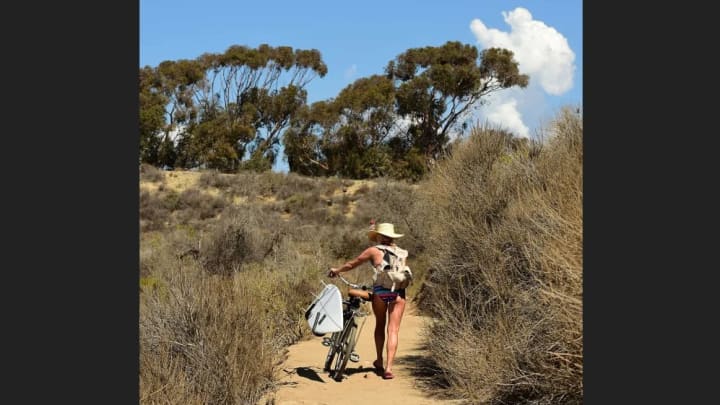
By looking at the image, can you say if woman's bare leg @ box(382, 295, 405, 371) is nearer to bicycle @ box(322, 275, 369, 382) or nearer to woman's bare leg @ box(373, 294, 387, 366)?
woman's bare leg @ box(373, 294, 387, 366)

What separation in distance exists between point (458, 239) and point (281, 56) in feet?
144

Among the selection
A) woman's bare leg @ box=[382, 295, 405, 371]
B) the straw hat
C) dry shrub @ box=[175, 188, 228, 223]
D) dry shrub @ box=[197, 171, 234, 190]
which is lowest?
woman's bare leg @ box=[382, 295, 405, 371]

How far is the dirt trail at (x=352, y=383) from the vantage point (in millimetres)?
7980

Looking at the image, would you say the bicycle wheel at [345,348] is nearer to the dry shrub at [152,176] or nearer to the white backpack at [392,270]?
the white backpack at [392,270]

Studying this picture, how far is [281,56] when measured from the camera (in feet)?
169

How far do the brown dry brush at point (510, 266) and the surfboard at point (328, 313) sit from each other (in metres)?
1.32

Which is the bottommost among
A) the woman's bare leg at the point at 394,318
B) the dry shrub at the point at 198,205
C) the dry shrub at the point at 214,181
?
the woman's bare leg at the point at 394,318

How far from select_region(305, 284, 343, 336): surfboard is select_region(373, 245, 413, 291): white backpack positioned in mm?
557

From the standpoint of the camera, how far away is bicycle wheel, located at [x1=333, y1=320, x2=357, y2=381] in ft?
27.9

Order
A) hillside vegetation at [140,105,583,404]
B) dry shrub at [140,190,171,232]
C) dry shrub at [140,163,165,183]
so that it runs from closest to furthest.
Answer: hillside vegetation at [140,105,583,404], dry shrub at [140,190,171,232], dry shrub at [140,163,165,183]

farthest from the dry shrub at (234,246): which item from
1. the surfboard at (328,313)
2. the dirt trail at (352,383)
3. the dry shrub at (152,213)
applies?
the dry shrub at (152,213)

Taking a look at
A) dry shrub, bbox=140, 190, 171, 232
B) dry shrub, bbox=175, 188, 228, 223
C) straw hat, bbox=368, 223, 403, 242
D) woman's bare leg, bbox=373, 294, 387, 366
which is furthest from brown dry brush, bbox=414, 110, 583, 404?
dry shrub, bbox=175, 188, 228, 223

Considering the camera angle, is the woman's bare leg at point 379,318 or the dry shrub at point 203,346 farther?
the woman's bare leg at point 379,318

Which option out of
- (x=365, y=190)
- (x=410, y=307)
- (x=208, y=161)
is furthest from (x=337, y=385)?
(x=208, y=161)
